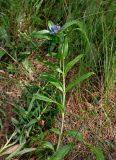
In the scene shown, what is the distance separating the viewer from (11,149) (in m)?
1.98

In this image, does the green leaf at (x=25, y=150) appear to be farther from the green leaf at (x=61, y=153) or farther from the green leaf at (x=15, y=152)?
the green leaf at (x=61, y=153)

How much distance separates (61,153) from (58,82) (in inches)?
13.5

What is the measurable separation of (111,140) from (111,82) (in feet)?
1.13

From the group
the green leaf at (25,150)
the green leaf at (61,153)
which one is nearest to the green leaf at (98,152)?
the green leaf at (61,153)

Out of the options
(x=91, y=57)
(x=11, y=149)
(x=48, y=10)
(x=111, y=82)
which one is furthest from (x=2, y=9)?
(x=11, y=149)

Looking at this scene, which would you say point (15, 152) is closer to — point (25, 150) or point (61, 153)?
point (25, 150)

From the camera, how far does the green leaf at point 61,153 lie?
1898 mm

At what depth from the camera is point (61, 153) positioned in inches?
75.4

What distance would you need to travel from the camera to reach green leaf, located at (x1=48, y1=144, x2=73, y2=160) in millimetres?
1898

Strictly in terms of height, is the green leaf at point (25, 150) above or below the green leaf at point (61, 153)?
above

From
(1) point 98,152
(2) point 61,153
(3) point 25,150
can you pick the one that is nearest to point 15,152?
(3) point 25,150

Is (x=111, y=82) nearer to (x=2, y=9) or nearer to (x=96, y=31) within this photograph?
(x=96, y=31)

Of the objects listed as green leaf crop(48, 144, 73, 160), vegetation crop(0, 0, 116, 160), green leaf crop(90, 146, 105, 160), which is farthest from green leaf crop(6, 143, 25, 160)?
green leaf crop(90, 146, 105, 160)

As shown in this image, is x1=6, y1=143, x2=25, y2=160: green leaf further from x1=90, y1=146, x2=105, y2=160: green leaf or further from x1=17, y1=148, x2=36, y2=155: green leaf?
x1=90, y1=146, x2=105, y2=160: green leaf
